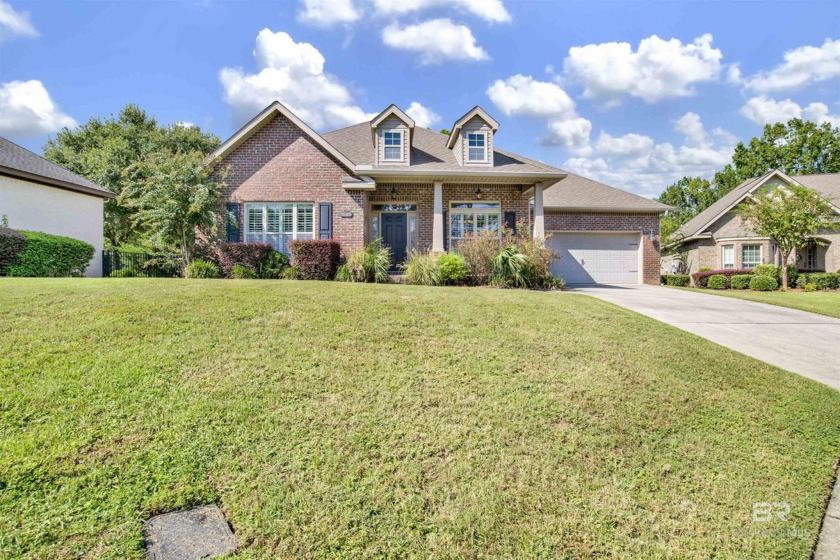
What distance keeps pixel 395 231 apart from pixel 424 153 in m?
3.24

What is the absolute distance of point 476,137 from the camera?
1447 centimetres

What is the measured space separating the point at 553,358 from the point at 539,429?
4.88ft

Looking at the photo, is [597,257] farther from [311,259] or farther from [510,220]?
[311,259]

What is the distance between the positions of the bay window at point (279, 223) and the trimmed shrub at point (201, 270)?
1648 mm

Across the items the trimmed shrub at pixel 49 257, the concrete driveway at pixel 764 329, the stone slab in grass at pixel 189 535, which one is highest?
the trimmed shrub at pixel 49 257

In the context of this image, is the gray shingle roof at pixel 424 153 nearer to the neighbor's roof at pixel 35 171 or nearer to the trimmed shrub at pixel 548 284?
the trimmed shrub at pixel 548 284

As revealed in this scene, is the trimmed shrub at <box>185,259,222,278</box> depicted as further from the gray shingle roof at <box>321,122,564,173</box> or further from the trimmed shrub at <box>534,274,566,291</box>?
the trimmed shrub at <box>534,274,566,291</box>

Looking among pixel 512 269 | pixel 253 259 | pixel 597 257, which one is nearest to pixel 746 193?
pixel 597 257

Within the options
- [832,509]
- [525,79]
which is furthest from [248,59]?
[832,509]

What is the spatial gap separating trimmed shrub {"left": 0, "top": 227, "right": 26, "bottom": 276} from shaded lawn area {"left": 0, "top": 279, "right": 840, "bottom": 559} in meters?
6.42

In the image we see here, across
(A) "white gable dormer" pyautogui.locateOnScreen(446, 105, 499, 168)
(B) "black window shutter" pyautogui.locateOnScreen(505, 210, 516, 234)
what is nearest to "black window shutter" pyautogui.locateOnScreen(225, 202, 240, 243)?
(A) "white gable dormer" pyautogui.locateOnScreen(446, 105, 499, 168)

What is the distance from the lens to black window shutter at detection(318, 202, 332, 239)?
42.8 feet

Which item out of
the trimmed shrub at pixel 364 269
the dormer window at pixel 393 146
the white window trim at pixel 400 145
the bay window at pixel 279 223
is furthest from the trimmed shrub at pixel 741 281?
the bay window at pixel 279 223

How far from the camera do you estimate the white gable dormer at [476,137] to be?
1427 centimetres
